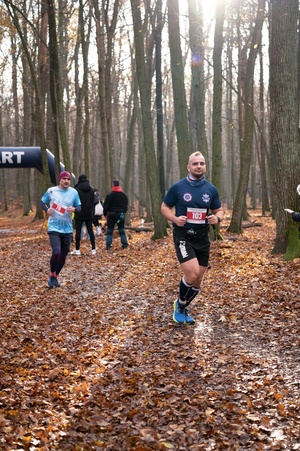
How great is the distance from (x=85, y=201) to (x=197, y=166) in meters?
8.07

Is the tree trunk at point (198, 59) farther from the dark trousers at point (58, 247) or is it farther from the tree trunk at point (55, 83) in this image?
the dark trousers at point (58, 247)

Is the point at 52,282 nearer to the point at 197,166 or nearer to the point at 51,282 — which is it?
the point at 51,282

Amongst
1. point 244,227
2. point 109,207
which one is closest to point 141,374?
point 109,207

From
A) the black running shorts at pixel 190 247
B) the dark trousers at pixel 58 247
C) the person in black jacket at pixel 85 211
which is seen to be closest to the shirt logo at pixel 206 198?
the black running shorts at pixel 190 247

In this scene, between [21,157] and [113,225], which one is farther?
[21,157]

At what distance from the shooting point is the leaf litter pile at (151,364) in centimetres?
393

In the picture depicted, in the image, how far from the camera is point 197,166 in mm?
6523

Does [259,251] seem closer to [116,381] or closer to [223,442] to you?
[116,381]

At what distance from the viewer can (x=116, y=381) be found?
5.07m

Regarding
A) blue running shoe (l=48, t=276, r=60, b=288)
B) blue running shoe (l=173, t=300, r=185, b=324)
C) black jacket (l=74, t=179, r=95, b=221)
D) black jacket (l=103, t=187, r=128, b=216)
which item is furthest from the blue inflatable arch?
blue running shoe (l=173, t=300, r=185, b=324)

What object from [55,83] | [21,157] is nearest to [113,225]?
[55,83]

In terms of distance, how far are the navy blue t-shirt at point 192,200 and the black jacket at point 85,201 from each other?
7.55 m

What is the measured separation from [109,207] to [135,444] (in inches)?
478

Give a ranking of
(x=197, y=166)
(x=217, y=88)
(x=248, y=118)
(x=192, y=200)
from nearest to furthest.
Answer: (x=197, y=166)
(x=192, y=200)
(x=217, y=88)
(x=248, y=118)
